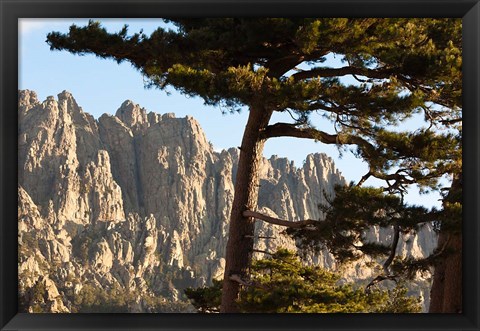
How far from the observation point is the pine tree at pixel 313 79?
4078 mm

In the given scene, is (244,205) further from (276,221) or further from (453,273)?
(453,273)

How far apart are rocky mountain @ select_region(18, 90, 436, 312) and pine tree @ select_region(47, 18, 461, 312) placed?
1841 inches

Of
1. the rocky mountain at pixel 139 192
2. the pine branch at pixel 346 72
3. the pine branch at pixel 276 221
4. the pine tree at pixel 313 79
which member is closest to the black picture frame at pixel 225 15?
the pine tree at pixel 313 79

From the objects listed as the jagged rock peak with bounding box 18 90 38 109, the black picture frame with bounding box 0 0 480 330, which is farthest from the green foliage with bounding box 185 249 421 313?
the jagged rock peak with bounding box 18 90 38 109

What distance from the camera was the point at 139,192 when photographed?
62.1 meters

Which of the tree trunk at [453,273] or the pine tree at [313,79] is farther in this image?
the tree trunk at [453,273]

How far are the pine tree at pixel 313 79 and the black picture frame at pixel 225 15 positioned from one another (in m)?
1.33

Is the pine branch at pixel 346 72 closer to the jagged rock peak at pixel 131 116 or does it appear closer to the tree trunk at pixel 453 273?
the tree trunk at pixel 453 273

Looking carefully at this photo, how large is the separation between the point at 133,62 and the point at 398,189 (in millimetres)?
2179

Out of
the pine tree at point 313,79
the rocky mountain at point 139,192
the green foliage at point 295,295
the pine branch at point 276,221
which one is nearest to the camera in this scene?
the pine tree at point 313,79

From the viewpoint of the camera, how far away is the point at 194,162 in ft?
205

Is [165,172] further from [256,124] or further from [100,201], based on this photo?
[256,124]

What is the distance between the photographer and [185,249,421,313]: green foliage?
178 inches

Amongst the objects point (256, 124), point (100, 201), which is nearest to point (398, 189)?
point (256, 124)
